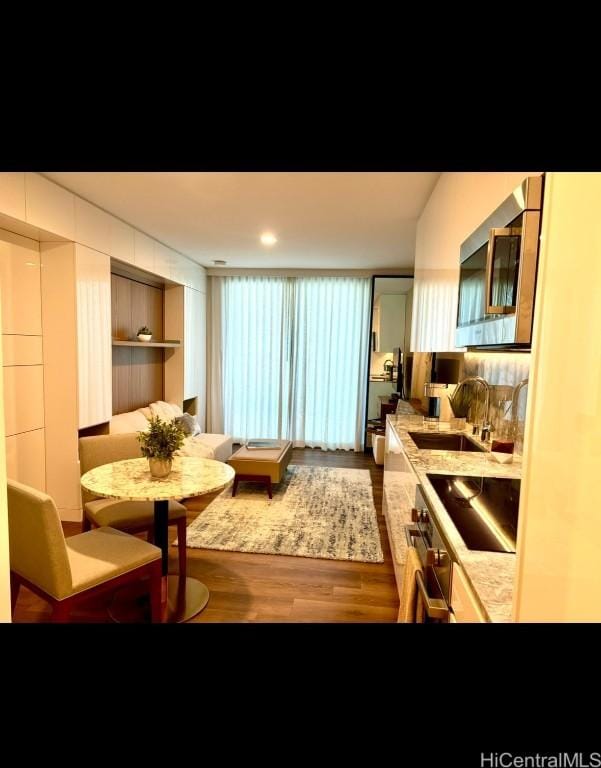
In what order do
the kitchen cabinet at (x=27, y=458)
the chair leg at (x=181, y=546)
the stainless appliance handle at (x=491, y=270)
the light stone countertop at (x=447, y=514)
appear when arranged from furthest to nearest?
the kitchen cabinet at (x=27, y=458) < the chair leg at (x=181, y=546) < the stainless appliance handle at (x=491, y=270) < the light stone countertop at (x=447, y=514)

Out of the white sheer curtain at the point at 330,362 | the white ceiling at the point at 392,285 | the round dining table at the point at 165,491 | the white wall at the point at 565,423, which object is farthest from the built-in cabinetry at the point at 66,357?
the white ceiling at the point at 392,285

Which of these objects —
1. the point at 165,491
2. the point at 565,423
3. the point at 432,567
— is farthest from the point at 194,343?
the point at 565,423

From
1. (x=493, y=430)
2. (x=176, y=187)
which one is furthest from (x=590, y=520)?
(x=176, y=187)

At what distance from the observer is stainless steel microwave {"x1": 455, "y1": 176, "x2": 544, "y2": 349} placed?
1068 mm

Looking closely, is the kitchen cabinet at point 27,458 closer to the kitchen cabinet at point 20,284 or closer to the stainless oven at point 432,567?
the kitchen cabinet at point 20,284

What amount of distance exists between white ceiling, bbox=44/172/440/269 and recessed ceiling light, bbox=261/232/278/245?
8 centimetres

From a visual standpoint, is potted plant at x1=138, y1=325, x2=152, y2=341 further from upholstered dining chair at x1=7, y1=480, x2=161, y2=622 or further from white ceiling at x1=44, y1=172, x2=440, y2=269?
upholstered dining chair at x1=7, y1=480, x2=161, y2=622

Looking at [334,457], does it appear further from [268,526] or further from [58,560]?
[58,560]

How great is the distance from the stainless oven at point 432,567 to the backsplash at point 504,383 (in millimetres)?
773

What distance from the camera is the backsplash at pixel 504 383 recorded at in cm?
188

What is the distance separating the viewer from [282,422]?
592 cm

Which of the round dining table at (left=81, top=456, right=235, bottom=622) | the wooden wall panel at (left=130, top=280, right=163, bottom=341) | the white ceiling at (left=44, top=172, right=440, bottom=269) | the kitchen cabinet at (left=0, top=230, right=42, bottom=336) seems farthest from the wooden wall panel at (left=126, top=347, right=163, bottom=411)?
the round dining table at (left=81, top=456, right=235, bottom=622)
